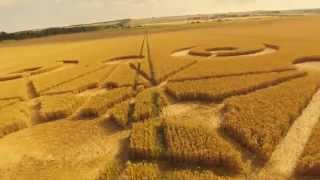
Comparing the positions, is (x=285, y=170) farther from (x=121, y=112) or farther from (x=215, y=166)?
(x=121, y=112)

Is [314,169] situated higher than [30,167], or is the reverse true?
[314,169]

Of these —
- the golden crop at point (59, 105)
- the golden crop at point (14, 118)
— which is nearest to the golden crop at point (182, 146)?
the golden crop at point (59, 105)

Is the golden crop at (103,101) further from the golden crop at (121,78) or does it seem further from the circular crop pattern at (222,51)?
the circular crop pattern at (222,51)

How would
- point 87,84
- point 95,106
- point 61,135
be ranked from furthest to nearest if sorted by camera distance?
point 87,84 → point 95,106 → point 61,135

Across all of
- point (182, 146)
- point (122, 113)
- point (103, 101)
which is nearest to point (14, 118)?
point (103, 101)

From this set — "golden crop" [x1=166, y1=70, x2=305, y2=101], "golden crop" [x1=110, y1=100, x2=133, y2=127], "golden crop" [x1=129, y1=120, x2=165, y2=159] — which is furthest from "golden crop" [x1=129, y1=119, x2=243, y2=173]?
"golden crop" [x1=166, y1=70, x2=305, y2=101]

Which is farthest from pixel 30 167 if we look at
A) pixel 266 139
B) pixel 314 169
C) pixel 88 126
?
pixel 314 169
